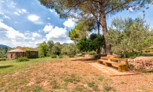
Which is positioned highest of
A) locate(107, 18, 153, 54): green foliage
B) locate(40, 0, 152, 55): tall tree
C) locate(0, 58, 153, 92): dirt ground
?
locate(40, 0, 152, 55): tall tree

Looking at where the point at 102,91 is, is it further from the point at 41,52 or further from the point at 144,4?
the point at 41,52

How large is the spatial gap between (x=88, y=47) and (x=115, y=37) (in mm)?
3693

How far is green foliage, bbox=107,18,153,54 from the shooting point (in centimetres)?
548

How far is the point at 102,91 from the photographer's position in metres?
2.41

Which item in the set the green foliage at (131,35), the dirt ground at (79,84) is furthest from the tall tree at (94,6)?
the dirt ground at (79,84)

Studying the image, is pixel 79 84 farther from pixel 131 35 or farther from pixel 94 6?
pixel 94 6

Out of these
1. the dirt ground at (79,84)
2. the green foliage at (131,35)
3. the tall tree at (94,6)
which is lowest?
the dirt ground at (79,84)

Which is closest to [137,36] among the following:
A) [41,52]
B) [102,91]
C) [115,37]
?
[115,37]

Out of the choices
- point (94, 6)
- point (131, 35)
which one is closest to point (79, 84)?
point (131, 35)

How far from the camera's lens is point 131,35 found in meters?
5.85

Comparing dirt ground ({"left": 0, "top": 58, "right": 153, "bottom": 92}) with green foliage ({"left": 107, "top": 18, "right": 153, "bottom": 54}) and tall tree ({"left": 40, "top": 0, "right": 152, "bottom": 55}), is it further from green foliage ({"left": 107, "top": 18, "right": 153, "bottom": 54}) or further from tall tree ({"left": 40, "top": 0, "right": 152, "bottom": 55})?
tall tree ({"left": 40, "top": 0, "right": 152, "bottom": 55})

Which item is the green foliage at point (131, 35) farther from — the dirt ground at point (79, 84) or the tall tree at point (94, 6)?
the dirt ground at point (79, 84)

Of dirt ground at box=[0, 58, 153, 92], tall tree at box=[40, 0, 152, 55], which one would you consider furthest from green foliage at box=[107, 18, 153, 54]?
dirt ground at box=[0, 58, 153, 92]

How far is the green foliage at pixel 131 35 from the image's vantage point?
548cm
